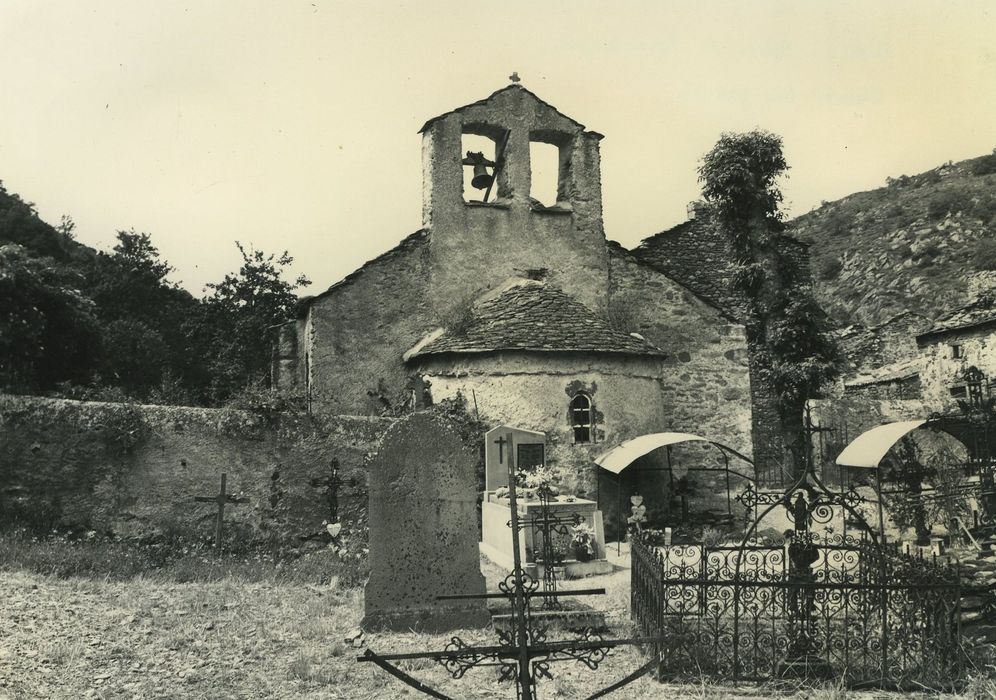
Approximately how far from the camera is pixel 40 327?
20.1 metres

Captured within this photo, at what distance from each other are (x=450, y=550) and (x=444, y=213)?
10.6 metres

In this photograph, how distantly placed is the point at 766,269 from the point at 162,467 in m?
20.6

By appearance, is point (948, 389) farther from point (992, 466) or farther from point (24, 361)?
point (24, 361)

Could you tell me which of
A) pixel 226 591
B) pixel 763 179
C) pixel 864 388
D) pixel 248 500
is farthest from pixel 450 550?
pixel 763 179

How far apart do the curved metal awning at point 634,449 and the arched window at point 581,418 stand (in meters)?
0.56

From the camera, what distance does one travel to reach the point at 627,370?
1616 cm

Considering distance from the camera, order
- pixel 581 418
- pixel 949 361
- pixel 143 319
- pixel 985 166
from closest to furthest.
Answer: pixel 581 418 → pixel 949 361 → pixel 143 319 → pixel 985 166

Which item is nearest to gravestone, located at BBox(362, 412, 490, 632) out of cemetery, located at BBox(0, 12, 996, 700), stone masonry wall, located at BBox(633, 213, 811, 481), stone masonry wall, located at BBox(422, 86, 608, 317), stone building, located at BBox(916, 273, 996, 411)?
cemetery, located at BBox(0, 12, 996, 700)

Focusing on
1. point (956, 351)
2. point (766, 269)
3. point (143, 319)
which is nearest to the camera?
point (956, 351)

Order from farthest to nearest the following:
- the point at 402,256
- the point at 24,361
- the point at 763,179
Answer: the point at 763,179
the point at 24,361
the point at 402,256

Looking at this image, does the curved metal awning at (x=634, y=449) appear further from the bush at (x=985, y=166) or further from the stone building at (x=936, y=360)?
the bush at (x=985, y=166)

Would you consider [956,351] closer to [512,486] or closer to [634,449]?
[634,449]

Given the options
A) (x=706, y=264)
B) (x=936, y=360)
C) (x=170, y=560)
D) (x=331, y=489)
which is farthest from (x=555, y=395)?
(x=706, y=264)

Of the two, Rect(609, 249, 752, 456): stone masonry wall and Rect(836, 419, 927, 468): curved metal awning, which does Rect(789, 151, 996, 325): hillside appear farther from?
Rect(836, 419, 927, 468): curved metal awning
